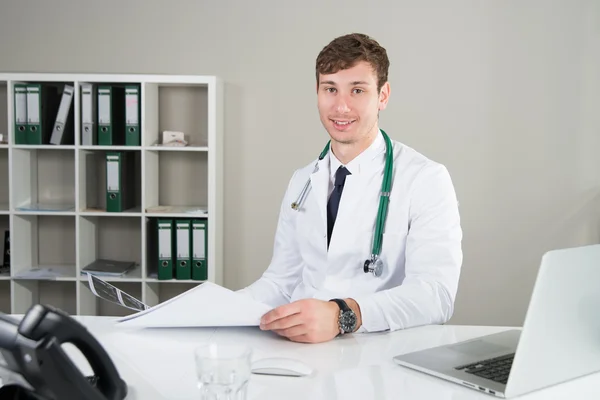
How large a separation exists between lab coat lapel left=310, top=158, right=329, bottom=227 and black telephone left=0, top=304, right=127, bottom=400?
1184mm

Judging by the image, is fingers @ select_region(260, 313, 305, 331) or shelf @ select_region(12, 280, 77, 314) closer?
fingers @ select_region(260, 313, 305, 331)

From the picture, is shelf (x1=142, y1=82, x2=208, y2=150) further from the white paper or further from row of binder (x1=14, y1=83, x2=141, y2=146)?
the white paper

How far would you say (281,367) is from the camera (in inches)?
46.6

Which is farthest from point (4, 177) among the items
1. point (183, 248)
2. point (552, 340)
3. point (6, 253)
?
point (552, 340)

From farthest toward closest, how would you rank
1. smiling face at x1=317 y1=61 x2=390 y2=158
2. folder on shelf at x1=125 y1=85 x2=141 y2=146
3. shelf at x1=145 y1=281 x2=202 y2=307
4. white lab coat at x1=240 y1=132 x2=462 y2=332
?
shelf at x1=145 y1=281 x2=202 y2=307 < folder on shelf at x1=125 y1=85 x2=141 y2=146 < smiling face at x1=317 y1=61 x2=390 y2=158 < white lab coat at x1=240 y1=132 x2=462 y2=332

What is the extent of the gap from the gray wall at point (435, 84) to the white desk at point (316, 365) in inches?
86.4

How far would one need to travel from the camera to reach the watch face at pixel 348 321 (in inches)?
56.9

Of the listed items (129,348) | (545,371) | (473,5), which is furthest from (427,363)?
(473,5)

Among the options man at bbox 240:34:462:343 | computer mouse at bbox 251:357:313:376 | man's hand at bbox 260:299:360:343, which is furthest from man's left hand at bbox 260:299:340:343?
man at bbox 240:34:462:343

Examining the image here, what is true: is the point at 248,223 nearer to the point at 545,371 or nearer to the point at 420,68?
the point at 420,68

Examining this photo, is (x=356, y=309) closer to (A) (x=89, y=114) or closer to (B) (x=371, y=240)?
(B) (x=371, y=240)

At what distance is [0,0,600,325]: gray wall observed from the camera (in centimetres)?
359

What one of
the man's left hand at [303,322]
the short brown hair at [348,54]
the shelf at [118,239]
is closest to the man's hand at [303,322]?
the man's left hand at [303,322]

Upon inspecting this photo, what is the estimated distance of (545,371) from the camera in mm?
1090
